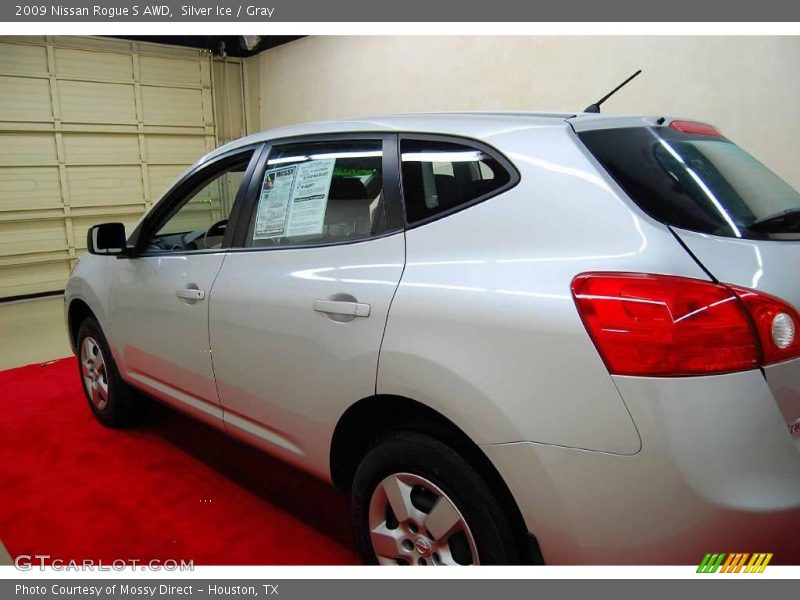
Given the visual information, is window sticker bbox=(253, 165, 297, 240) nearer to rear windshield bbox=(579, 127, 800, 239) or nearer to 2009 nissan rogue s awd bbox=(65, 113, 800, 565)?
2009 nissan rogue s awd bbox=(65, 113, 800, 565)

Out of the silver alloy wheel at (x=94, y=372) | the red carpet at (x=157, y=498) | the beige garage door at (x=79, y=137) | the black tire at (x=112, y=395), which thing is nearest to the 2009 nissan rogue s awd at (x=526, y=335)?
the red carpet at (x=157, y=498)

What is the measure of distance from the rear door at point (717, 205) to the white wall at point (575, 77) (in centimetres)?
233

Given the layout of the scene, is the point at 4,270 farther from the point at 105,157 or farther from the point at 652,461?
the point at 652,461

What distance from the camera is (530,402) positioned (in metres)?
1.23

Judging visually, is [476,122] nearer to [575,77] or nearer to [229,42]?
[575,77]

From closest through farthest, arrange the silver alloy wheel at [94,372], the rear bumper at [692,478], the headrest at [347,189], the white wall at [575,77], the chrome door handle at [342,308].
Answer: the rear bumper at [692,478] → the chrome door handle at [342,308] → the headrest at [347,189] → the silver alloy wheel at [94,372] → the white wall at [575,77]

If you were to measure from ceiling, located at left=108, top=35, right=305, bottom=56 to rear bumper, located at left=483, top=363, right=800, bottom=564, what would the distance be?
7.37 m

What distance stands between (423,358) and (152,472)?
1804mm

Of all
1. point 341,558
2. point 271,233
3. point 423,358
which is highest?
point 271,233

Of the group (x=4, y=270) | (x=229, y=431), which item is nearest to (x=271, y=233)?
(x=229, y=431)

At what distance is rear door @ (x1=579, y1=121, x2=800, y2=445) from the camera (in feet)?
3.83

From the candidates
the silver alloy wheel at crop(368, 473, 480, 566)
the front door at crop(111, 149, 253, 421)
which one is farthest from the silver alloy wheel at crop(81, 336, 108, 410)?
the silver alloy wheel at crop(368, 473, 480, 566)

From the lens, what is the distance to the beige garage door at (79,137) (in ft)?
21.5

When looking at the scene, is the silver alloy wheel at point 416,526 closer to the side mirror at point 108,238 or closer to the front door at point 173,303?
the front door at point 173,303
